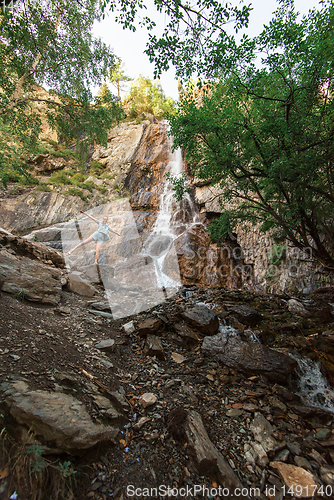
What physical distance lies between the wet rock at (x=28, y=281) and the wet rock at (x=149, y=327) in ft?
6.99

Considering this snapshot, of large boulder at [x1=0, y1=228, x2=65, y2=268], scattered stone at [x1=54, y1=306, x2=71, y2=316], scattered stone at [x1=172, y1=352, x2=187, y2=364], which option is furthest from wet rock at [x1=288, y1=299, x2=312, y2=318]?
large boulder at [x1=0, y1=228, x2=65, y2=268]

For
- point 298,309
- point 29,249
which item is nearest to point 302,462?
point 298,309

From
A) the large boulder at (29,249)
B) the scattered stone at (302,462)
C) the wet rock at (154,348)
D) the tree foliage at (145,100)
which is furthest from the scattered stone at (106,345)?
the tree foliage at (145,100)

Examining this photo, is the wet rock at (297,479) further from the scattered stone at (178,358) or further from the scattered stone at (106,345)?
the scattered stone at (106,345)

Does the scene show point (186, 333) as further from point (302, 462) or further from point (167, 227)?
point (167, 227)

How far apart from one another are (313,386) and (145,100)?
3393cm

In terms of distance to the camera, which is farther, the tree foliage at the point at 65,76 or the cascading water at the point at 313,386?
the tree foliage at the point at 65,76

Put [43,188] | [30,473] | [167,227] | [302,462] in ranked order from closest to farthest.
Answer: [30,473] → [302,462] → [167,227] → [43,188]

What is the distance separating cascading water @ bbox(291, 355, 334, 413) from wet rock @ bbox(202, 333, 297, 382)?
0.30m

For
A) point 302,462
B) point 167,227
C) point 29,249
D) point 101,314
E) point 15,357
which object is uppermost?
point 167,227

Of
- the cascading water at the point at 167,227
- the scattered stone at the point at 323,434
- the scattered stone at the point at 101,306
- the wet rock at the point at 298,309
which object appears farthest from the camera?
the cascading water at the point at 167,227

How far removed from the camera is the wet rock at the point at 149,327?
15.5ft

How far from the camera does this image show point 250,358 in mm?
4090

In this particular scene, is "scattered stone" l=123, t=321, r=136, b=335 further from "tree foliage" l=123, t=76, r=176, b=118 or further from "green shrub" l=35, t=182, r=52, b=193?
"tree foliage" l=123, t=76, r=176, b=118
